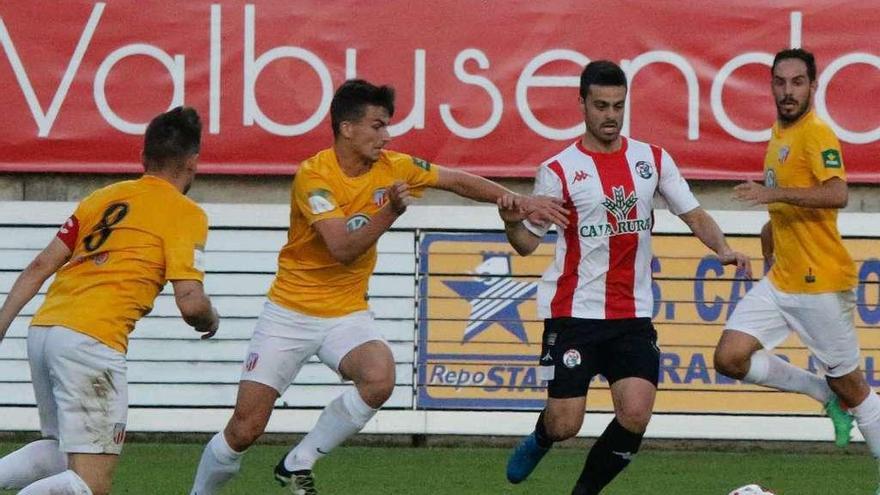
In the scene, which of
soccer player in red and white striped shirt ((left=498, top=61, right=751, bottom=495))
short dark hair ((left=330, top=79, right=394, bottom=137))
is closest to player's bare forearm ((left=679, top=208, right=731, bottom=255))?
soccer player in red and white striped shirt ((left=498, top=61, right=751, bottom=495))

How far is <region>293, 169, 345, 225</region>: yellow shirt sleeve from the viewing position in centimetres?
777

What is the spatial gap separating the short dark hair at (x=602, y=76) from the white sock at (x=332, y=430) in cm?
176

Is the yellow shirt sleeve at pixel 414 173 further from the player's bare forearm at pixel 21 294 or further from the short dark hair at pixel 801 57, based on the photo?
the player's bare forearm at pixel 21 294

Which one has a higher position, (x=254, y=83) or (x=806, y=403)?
(x=254, y=83)

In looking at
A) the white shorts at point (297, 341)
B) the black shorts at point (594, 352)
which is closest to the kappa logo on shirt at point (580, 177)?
the black shorts at point (594, 352)

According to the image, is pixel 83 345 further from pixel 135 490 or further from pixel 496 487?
pixel 496 487

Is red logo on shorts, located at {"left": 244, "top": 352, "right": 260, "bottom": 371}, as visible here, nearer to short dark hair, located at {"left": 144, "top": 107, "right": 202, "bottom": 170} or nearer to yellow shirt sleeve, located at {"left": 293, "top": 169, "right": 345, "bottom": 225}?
yellow shirt sleeve, located at {"left": 293, "top": 169, "right": 345, "bottom": 225}

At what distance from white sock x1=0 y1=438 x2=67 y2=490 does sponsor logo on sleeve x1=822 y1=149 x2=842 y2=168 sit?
4.07 meters

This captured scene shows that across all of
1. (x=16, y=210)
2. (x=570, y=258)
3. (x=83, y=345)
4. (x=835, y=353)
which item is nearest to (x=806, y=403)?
(x=835, y=353)

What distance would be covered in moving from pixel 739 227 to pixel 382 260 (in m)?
2.32

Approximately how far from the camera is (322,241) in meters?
7.98

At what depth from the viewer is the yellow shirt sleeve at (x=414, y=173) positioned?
813 cm

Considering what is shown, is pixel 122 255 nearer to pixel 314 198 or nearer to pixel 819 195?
pixel 314 198

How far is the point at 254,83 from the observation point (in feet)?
36.7
